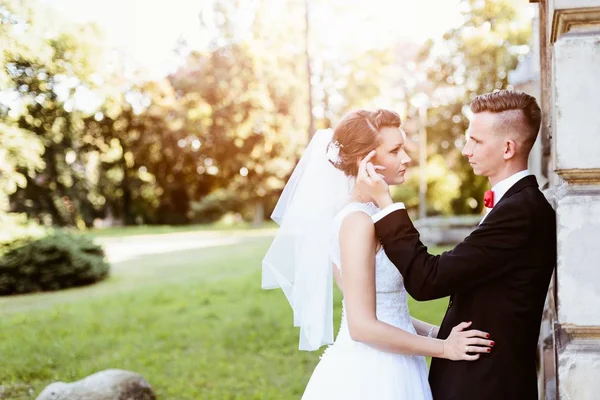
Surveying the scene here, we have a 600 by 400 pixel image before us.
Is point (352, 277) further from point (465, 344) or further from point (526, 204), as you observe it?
point (526, 204)

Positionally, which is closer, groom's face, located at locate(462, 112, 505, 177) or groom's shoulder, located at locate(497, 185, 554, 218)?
groom's shoulder, located at locate(497, 185, 554, 218)

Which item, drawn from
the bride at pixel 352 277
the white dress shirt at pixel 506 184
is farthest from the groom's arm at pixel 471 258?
the bride at pixel 352 277

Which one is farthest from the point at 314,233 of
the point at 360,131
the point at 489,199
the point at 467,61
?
the point at 467,61

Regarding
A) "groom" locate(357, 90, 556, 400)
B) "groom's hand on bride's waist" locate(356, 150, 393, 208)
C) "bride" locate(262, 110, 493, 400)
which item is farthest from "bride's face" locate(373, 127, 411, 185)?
"groom" locate(357, 90, 556, 400)

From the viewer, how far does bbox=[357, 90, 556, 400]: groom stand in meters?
2.18

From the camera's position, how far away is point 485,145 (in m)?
2.34

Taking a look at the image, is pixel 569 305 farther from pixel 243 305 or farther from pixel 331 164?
pixel 243 305

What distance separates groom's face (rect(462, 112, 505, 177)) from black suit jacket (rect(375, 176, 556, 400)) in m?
0.12

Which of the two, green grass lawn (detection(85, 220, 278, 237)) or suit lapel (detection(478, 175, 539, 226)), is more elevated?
suit lapel (detection(478, 175, 539, 226))

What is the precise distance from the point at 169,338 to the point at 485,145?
763 centimetres

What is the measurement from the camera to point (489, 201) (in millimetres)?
2418

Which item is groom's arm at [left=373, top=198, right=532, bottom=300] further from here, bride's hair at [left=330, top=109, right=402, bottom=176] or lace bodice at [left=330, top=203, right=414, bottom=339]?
bride's hair at [left=330, top=109, right=402, bottom=176]

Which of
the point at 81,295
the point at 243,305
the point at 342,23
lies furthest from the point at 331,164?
the point at 342,23

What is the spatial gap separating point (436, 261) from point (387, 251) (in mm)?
193
